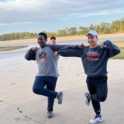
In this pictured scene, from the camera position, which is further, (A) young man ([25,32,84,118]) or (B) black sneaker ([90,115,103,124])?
(A) young man ([25,32,84,118])

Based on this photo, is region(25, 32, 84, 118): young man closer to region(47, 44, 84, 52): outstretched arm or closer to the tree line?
region(47, 44, 84, 52): outstretched arm

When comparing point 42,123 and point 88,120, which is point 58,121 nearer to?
point 42,123

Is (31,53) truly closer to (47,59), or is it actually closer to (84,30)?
(47,59)

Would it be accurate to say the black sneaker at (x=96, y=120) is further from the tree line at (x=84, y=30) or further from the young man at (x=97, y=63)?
the tree line at (x=84, y=30)

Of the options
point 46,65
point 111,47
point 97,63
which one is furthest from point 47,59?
point 111,47

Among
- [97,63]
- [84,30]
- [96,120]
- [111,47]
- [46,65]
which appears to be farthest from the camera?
[84,30]

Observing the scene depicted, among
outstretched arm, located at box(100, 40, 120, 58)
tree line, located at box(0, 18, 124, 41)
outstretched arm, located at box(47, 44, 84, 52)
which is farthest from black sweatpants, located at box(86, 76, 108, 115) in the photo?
tree line, located at box(0, 18, 124, 41)

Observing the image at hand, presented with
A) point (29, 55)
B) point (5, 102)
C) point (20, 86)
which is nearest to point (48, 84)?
point (29, 55)

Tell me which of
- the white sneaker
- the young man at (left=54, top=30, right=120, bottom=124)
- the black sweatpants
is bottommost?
the white sneaker

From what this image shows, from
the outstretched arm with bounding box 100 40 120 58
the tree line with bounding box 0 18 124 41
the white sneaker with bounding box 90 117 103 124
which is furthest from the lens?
the tree line with bounding box 0 18 124 41

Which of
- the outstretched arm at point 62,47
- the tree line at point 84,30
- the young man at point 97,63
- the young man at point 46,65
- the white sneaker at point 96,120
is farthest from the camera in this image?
the tree line at point 84,30

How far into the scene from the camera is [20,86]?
20.4 ft

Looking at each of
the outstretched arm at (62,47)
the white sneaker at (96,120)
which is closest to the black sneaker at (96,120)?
the white sneaker at (96,120)

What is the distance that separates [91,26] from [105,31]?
15.5 feet
